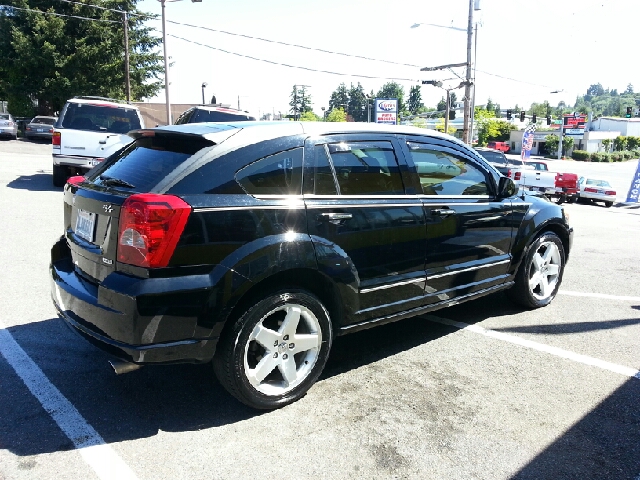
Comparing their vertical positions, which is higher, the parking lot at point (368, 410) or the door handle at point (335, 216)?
the door handle at point (335, 216)

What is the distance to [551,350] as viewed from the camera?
430 centimetres

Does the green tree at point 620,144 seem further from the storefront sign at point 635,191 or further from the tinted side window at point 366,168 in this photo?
the tinted side window at point 366,168

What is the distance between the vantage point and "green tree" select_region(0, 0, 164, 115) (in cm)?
3800

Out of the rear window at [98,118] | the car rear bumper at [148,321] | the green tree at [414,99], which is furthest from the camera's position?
the green tree at [414,99]

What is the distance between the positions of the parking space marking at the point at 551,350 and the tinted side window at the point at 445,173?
1.22 meters

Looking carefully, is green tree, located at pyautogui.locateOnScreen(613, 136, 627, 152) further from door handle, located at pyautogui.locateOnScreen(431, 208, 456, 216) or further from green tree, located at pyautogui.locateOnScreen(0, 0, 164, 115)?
door handle, located at pyautogui.locateOnScreen(431, 208, 456, 216)

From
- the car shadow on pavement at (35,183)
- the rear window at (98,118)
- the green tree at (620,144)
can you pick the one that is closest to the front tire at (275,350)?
the rear window at (98,118)

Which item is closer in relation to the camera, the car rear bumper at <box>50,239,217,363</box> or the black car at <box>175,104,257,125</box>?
the car rear bumper at <box>50,239,217,363</box>

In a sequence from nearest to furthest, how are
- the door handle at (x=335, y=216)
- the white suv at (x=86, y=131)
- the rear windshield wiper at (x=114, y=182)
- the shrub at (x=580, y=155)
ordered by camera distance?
the rear windshield wiper at (x=114, y=182) < the door handle at (x=335, y=216) < the white suv at (x=86, y=131) < the shrub at (x=580, y=155)

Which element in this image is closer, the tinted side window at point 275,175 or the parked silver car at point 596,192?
the tinted side window at point 275,175

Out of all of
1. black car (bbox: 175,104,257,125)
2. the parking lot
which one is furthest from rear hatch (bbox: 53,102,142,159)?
the parking lot

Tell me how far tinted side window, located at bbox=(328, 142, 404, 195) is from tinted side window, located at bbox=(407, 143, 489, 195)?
0.83ft

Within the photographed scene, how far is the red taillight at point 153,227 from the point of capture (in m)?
2.80

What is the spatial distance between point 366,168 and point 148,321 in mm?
1801
